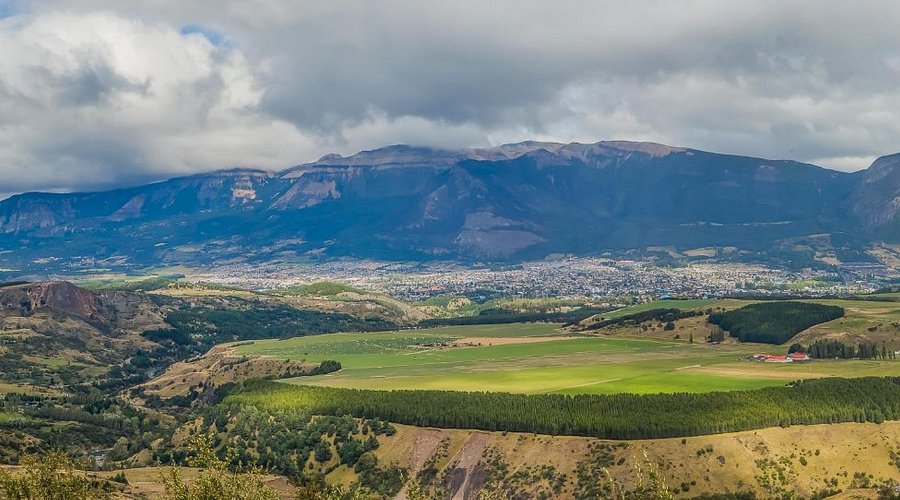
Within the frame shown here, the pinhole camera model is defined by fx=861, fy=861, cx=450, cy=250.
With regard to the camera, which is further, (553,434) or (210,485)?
(553,434)

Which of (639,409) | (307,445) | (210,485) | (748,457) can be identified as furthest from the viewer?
(307,445)

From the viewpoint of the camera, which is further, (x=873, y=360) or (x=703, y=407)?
(x=873, y=360)

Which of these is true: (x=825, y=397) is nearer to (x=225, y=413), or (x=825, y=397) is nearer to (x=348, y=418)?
(x=348, y=418)

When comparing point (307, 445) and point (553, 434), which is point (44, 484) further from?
point (307, 445)

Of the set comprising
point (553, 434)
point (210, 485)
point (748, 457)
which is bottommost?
point (748, 457)

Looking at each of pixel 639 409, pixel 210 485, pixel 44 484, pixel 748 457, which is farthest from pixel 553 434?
pixel 44 484

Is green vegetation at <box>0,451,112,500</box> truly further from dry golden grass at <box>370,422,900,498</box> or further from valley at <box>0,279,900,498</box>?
dry golden grass at <box>370,422,900,498</box>

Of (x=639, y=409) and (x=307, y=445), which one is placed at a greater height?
(x=639, y=409)

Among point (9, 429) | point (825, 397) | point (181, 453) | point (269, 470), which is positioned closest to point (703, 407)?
point (825, 397)
